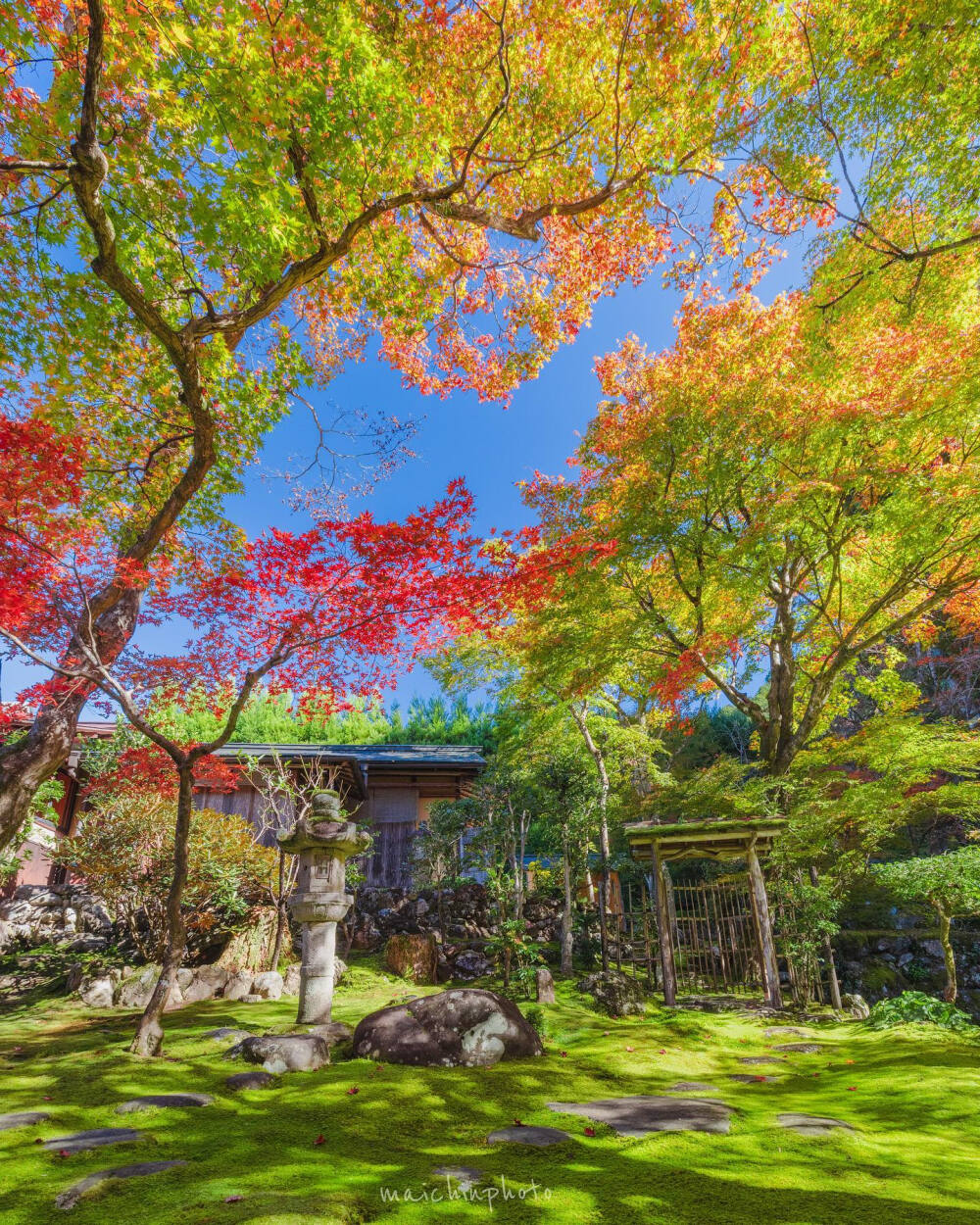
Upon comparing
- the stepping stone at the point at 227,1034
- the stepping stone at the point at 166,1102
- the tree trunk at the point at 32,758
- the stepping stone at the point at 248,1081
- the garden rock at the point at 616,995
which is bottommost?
the garden rock at the point at 616,995

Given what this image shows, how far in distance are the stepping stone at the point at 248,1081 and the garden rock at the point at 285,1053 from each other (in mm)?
349

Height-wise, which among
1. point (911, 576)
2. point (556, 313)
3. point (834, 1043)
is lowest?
point (834, 1043)

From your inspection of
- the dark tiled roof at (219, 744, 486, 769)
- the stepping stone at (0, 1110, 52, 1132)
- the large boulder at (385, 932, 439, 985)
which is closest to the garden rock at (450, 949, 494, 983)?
the large boulder at (385, 932, 439, 985)

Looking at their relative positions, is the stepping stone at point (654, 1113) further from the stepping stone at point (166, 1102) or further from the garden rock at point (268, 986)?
the garden rock at point (268, 986)

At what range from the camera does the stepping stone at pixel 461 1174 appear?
10.3ft

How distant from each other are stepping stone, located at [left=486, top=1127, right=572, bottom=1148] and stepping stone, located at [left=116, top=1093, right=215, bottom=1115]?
250cm

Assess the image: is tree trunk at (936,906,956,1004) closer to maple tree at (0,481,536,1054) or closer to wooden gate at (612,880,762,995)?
wooden gate at (612,880,762,995)

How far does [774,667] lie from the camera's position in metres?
12.5

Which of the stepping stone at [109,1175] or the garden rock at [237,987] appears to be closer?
the stepping stone at [109,1175]

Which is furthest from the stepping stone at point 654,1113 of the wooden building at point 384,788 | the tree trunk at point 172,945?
the wooden building at point 384,788

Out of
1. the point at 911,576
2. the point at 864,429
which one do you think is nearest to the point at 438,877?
the point at 911,576

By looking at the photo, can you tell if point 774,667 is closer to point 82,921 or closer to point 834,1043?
point 834,1043

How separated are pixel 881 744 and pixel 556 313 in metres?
10.3

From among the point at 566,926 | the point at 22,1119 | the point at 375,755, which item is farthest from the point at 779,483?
the point at 375,755
